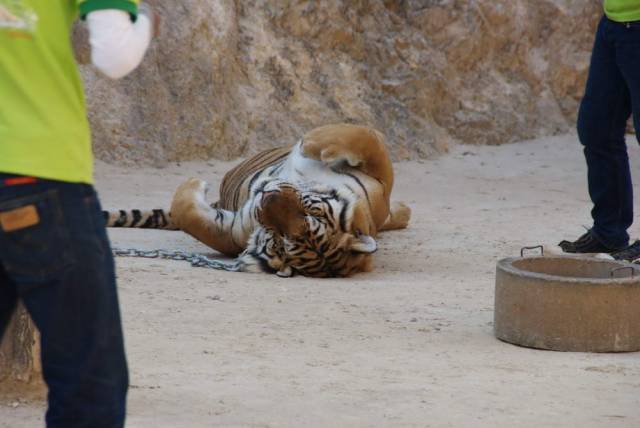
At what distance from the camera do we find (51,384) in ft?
8.17

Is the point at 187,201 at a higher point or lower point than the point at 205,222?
higher

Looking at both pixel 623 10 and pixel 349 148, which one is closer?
pixel 623 10

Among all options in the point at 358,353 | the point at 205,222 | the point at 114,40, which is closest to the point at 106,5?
the point at 114,40

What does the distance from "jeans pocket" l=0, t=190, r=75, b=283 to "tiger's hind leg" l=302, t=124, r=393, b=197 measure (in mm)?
4556

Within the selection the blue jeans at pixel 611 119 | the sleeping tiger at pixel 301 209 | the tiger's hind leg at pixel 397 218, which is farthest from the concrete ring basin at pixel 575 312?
the tiger's hind leg at pixel 397 218

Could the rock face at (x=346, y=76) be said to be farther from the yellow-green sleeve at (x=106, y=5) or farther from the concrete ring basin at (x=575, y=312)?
the yellow-green sleeve at (x=106, y=5)

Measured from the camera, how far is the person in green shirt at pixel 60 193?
2.34 meters

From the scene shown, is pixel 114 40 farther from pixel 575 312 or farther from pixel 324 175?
pixel 324 175

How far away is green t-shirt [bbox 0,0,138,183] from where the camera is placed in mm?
2334

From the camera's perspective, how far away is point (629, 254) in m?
6.56

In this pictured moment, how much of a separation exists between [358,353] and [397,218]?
339cm

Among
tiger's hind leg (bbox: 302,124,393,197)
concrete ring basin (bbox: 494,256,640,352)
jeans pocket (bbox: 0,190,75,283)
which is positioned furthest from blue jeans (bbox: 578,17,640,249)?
jeans pocket (bbox: 0,190,75,283)

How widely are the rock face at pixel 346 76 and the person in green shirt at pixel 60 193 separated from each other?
24.7 ft

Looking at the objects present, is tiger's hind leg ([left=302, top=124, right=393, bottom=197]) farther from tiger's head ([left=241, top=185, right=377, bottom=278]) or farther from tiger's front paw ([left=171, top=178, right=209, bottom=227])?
tiger's front paw ([left=171, top=178, right=209, bottom=227])
